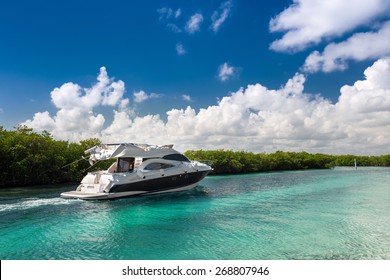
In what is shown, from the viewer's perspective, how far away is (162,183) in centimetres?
1912

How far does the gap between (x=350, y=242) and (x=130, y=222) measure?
7.87 metres

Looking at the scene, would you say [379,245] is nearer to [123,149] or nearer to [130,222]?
[130,222]

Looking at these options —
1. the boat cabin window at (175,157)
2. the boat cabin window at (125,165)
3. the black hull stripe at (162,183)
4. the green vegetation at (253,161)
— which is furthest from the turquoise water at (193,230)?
the green vegetation at (253,161)

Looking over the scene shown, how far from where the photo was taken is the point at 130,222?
1167 centimetres

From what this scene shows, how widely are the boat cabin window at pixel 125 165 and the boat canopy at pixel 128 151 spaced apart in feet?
2.54

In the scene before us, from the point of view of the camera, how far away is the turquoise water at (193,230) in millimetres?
7926

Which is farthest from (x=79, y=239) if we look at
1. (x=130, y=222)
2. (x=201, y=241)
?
(x=201, y=241)

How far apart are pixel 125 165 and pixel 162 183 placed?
2.68 metres

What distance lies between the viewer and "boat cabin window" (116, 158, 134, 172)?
18500mm

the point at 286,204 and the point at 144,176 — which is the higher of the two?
the point at 144,176

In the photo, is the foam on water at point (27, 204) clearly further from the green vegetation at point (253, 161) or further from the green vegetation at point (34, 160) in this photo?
the green vegetation at point (253, 161)

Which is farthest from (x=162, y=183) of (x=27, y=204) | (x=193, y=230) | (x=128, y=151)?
(x=193, y=230)

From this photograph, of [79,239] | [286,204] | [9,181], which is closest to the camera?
[79,239]

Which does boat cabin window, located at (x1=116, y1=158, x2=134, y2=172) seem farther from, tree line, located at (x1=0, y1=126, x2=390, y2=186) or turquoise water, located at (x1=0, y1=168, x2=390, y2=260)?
tree line, located at (x1=0, y1=126, x2=390, y2=186)
